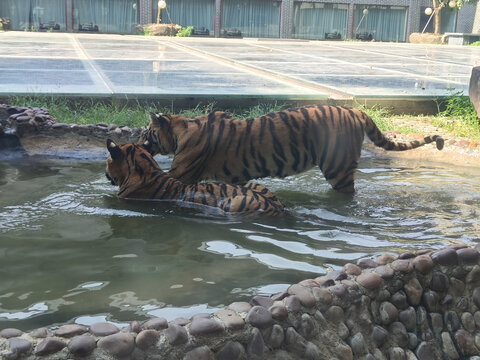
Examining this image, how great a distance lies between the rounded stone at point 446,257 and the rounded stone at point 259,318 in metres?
1.08

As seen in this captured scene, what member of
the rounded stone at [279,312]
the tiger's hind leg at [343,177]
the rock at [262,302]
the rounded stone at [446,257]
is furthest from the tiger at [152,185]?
the rounded stone at [279,312]

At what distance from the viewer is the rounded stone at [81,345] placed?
2318mm

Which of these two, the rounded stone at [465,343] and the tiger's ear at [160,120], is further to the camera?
the tiger's ear at [160,120]

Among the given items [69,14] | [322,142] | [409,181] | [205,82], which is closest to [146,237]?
[322,142]

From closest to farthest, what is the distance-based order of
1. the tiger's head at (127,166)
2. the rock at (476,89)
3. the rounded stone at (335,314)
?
the rounded stone at (335,314)
the tiger's head at (127,166)
the rock at (476,89)

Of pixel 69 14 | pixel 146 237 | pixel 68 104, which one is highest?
pixel 69 14

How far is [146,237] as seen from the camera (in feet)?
14.4

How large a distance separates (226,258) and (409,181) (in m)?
2.93

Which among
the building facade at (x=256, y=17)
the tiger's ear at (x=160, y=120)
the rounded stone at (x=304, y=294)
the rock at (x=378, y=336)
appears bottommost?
the rock at (x=378, y=336)

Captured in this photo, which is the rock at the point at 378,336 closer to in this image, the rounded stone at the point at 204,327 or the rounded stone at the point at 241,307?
the rounded stone at the point at 241,307

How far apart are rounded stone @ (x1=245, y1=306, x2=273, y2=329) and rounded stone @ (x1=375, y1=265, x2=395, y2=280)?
2.37 feet

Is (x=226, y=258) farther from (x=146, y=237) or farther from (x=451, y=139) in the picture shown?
(x=451, y=139)

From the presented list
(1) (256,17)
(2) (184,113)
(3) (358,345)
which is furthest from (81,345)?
(1) (256,17)

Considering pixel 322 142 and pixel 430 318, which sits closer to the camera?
pixel 430 318
